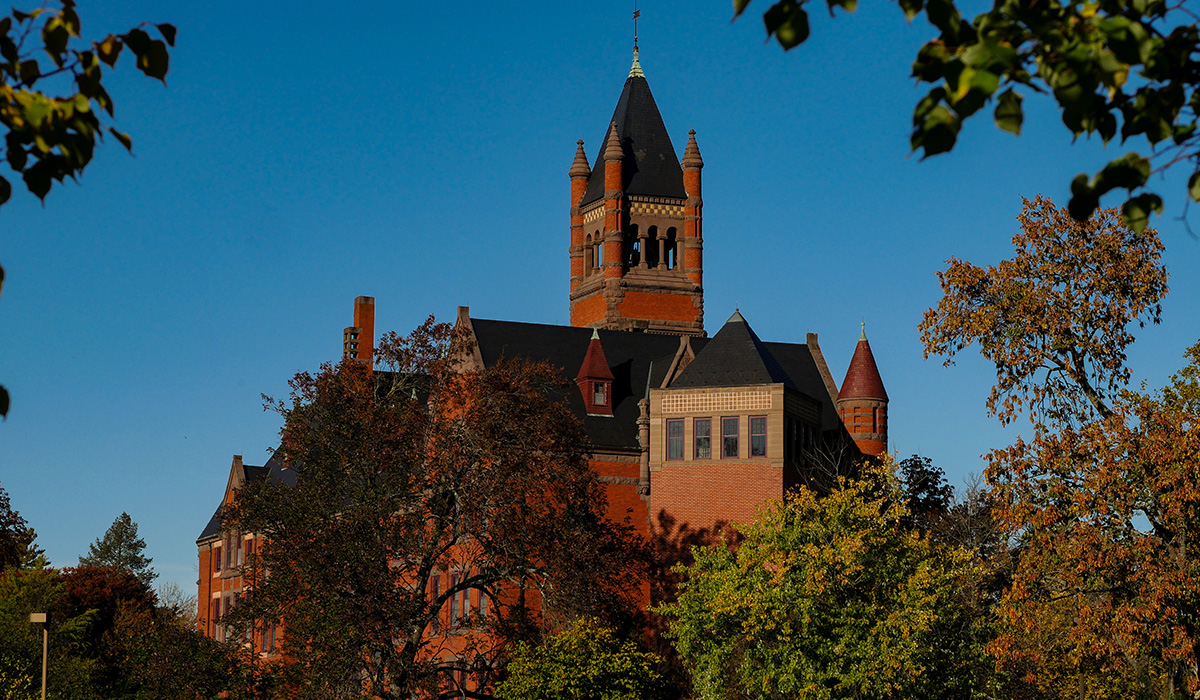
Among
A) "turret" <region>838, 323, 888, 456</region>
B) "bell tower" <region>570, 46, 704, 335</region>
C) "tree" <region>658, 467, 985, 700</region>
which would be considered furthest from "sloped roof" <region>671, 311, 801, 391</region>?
"bell tower" <region>570, 46, 704, 335</region>

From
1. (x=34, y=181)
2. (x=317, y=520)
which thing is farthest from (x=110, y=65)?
(x=317, y=520)

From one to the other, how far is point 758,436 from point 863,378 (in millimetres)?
11274

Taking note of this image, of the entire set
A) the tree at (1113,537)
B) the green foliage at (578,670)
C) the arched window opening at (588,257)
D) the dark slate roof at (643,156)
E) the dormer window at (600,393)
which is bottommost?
the green foliage at (578,670)

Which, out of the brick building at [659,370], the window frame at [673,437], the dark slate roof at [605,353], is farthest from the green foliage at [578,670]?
the dark slate roof at [605,353]

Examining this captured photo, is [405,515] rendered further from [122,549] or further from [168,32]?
[122,549]

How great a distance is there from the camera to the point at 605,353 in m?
59.7

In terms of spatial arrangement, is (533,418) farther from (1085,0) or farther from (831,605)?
(1085,0)

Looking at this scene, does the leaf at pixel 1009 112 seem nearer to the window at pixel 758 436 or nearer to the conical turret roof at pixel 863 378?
the window at pixel 758 436

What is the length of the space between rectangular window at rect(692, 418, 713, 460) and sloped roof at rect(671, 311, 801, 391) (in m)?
1.33

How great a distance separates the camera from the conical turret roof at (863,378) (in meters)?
60.9

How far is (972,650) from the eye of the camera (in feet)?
133

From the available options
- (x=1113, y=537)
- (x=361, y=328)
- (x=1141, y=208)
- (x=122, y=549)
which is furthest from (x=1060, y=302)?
(x=122, y=549)

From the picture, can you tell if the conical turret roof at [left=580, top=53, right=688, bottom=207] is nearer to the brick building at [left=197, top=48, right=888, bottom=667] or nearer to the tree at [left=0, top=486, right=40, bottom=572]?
the brick building at [left=197, top=48, right=888, bottom=667]

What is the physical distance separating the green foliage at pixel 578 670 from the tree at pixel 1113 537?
46.2 ft
